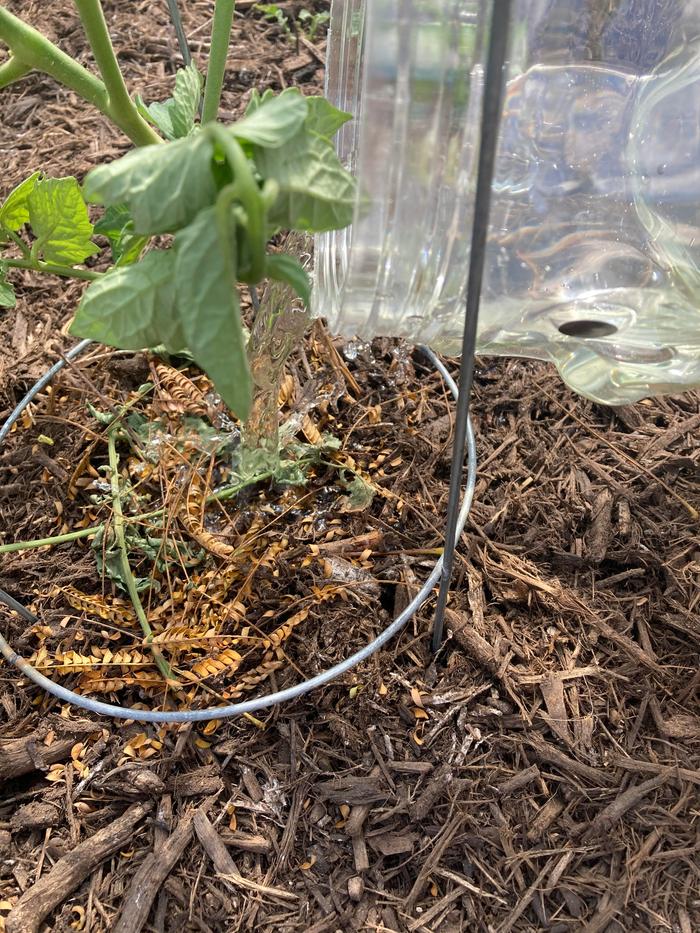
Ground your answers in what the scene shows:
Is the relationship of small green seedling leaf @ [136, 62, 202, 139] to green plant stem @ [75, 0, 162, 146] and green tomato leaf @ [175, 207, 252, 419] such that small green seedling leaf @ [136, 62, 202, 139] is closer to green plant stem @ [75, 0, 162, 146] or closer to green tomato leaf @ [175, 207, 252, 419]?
green plant stem @ [75, 0, 162, 146]

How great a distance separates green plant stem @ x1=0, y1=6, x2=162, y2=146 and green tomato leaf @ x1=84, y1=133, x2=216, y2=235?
0.35 metres

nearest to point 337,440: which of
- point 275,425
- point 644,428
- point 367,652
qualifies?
point 275,425

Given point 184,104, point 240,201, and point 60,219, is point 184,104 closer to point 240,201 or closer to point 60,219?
point 60,219

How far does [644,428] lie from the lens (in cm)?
123

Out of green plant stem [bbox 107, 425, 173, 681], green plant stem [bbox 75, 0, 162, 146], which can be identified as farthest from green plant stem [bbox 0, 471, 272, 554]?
green plant stem [bbox 75, 0, 162, 146]

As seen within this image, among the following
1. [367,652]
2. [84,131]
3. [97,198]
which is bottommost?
[367,652]

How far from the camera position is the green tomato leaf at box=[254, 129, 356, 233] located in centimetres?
52

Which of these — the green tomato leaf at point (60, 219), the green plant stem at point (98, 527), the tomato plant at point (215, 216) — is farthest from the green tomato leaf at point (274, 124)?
the green plant stem at point (98, 527)

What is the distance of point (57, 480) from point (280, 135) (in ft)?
2.60

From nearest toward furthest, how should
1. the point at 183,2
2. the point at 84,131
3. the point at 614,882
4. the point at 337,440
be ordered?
the point at 614,882 → the point at 337,440 → the point at 84,131 → the point at 183,2

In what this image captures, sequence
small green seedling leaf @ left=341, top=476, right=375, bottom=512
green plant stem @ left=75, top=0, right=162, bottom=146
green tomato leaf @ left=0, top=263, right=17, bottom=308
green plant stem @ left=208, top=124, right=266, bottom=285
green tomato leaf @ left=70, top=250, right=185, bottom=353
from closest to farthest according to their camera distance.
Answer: green plant stem @ left=208, top=124, right=266, bottom=285, green tomato leaf @ left=70, top=250, right=185, bottom=353, green plant stem @ left=75, top=0, right=162, bottom=146, green tomato leaf @ left=0, top=263, right=17, bottom=308, small green seedling leaf @ left=341, top=476, right=375, bottom=512

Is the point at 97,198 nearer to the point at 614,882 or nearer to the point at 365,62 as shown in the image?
the point at 365,62

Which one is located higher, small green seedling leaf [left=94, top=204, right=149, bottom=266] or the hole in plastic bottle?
small green seedling leaf [left=94, top=204, right=149, bottom=266]

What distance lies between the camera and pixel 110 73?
768 millimetres
